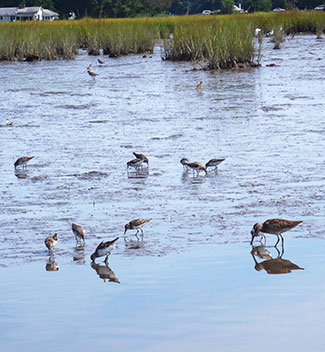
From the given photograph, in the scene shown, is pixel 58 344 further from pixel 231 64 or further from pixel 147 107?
pixel 231 64

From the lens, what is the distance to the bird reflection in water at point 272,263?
758 cm

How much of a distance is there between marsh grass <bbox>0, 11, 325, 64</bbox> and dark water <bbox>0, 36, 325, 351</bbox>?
728cm

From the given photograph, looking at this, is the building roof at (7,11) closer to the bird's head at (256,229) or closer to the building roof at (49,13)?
the building roof at (49,13)

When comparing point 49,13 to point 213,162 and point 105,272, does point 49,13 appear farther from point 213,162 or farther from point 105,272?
point 105,272

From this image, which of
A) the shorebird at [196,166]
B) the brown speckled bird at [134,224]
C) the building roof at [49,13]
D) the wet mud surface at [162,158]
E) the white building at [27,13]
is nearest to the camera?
the brown speckled bird at [134,224]

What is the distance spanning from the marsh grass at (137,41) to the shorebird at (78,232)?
1912 cm

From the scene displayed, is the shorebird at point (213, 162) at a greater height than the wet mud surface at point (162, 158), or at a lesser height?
greater

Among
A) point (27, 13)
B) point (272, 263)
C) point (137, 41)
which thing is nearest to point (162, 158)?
point (272, 263)

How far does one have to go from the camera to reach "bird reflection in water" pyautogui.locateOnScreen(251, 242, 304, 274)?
7.58m

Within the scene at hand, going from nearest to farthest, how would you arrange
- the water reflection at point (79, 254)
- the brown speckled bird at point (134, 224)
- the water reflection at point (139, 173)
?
the water reflection at point (79, 254)
the brown speckled bird at point (134, 224)
the water reflection at point (139, 173)

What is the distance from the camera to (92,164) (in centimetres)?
1292

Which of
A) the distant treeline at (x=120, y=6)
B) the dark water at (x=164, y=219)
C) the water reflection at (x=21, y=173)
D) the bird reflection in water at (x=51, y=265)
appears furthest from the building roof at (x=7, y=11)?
the bird reflection in water at (x=51, y=265)

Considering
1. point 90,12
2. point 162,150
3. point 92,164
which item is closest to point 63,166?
point 92,164

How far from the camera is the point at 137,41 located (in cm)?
3884
